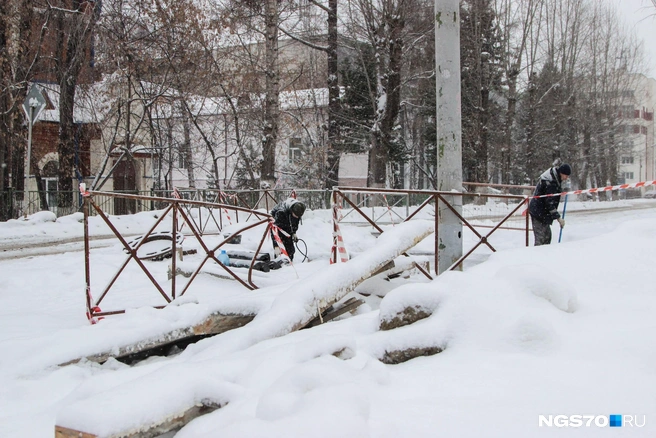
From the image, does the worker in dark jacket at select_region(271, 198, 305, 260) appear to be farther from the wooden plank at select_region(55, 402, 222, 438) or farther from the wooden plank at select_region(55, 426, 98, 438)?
the wooden plank at select_region(55, 426, 98, 438)

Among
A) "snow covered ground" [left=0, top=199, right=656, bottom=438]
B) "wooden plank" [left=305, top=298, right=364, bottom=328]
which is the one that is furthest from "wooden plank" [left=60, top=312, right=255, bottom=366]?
"wooden plank" [left=305, top=298, right=364, bottom=328]

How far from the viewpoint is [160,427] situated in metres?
2.55

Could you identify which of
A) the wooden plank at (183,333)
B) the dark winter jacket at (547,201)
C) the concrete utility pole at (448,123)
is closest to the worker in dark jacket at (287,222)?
the concrete utility pole at (448,123)

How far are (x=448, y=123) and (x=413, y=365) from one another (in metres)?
4.62

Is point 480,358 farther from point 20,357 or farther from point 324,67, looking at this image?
point 324,67

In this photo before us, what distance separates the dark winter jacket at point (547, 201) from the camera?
8047 millimetres

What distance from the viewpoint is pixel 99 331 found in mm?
4750

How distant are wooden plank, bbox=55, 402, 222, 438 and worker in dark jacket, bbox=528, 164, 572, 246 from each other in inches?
266

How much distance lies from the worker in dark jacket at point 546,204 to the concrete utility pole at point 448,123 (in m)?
1.81

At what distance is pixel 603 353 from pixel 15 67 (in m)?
18.1

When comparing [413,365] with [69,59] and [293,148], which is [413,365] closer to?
[69,59]

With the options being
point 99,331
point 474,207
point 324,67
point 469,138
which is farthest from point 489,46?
point 99,331

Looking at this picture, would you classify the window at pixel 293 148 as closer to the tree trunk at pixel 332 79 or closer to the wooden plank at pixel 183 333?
the tree trunk at pixel 332 79

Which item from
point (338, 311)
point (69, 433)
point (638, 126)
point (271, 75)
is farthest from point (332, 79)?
point (638, 126)
